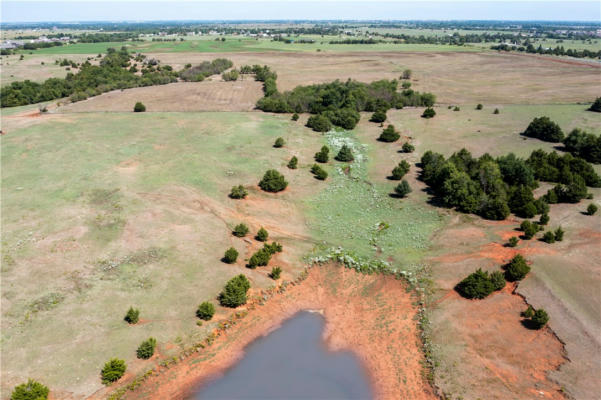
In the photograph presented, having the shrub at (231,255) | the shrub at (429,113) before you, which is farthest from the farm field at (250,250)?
the shrub at (429,113)

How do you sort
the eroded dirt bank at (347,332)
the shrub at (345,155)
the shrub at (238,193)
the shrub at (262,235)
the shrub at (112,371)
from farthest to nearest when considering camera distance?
the shrub at (345,155) < the shrub at (238,193) < the shrub at (262,235) < the eroded dirt bank at (347,332) < the shrub at (112,371)

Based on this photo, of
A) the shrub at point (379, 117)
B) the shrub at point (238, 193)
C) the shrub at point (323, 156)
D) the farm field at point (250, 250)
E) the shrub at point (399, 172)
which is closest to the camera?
the farm field at point (250, 250)

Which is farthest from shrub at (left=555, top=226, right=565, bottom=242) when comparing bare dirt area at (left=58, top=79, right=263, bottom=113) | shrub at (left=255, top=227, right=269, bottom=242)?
bare dirt area at (left=58, top=79, right=263, bottom=113)

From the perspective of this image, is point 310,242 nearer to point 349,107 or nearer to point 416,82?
point 349,107

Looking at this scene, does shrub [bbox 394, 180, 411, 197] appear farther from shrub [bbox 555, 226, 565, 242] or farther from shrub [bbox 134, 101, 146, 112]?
shrub [bbox 134, 101, 146, 112]

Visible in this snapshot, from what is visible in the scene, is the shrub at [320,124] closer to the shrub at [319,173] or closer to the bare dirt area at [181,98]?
the bare dirt area at [181,98]

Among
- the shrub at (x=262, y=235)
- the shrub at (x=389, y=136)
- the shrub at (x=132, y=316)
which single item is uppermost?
the shrub at (x=389, y=136)

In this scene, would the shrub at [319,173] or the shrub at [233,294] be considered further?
the shrub at [319,173]
